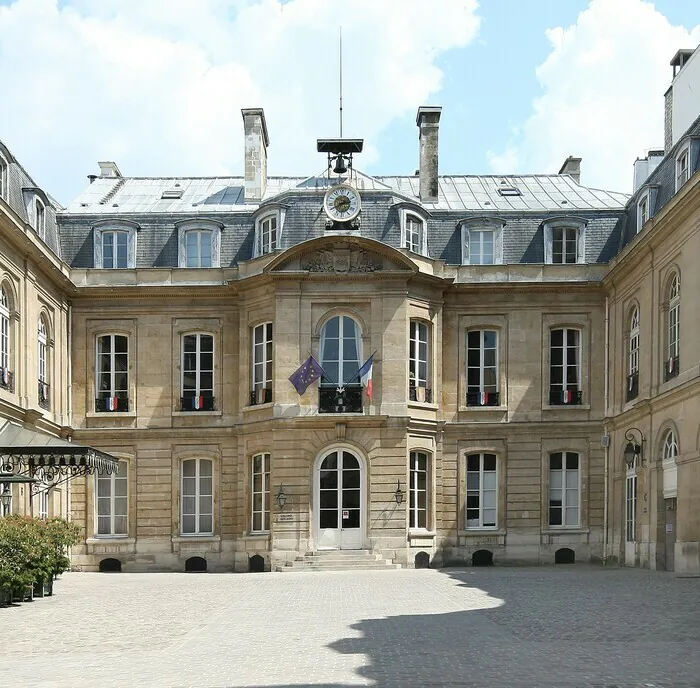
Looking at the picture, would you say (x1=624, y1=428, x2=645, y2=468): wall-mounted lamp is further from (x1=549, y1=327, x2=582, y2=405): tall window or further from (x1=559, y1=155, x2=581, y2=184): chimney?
(x1=559, y1=155, x2=581, y2=184): chimney

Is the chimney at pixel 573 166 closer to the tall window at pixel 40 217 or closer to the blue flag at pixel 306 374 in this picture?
the blue flag at pixel 306 374

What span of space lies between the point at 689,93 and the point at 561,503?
12.4 metres

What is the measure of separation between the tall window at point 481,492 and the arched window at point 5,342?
40.9 feet

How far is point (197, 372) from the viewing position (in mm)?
32031

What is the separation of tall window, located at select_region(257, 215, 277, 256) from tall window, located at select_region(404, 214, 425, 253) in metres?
3.58

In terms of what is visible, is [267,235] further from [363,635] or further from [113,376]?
[363,635]

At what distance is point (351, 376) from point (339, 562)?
15.8ft

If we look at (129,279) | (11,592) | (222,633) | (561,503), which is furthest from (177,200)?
(222,633)

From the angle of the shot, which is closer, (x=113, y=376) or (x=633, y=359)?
(x=633, y=359)

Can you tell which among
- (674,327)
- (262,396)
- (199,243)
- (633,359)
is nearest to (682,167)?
(674,327)

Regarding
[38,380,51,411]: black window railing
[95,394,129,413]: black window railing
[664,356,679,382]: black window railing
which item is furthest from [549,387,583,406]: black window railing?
[38,380,51,411]: black window railing

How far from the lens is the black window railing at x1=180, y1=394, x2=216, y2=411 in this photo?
31969mm

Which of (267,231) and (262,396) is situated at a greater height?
(267,231)

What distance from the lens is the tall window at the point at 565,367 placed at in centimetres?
3177
